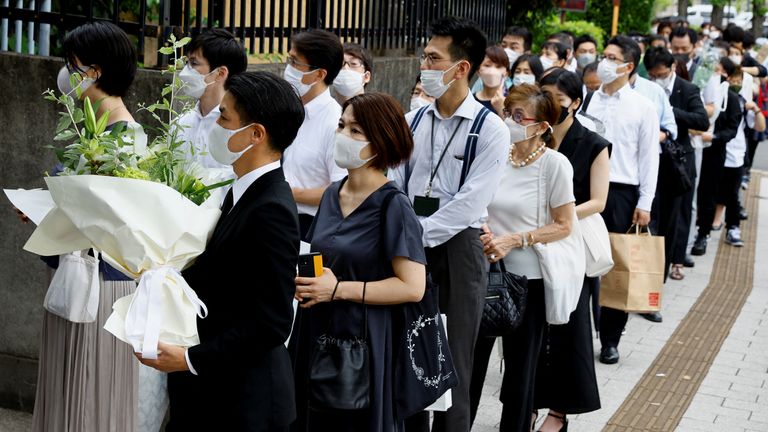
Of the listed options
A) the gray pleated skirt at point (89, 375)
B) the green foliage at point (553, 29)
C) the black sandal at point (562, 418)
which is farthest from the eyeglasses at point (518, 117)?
the green foliage at point (553, 29)

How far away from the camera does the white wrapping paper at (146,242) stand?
334cm

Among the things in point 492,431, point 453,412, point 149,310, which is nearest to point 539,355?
point 492,431

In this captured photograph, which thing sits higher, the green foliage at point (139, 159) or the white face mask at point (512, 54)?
the white face mask at point (512, 54)

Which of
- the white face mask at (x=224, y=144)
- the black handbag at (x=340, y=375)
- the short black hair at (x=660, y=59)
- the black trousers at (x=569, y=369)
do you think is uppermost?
the short black hair at (x=660, y=59)

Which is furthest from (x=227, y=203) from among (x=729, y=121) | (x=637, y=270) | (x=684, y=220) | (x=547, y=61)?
(x=729, y=121)

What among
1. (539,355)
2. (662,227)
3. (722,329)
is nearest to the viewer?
(539,355)

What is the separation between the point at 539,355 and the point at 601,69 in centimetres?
285

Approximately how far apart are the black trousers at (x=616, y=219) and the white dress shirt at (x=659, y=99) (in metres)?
1.32

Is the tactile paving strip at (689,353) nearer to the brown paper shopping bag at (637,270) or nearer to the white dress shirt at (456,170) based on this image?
the brown paper shopping bag at (637,270)

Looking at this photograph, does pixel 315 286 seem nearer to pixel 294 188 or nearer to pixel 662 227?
pixel 294 188

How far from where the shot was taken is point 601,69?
8.45 m

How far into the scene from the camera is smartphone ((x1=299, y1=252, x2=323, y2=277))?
423 centimetres

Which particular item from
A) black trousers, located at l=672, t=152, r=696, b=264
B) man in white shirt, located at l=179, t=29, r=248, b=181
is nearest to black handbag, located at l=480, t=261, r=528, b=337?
man in white shirt, located at l=179, t=29, r=248, b=181

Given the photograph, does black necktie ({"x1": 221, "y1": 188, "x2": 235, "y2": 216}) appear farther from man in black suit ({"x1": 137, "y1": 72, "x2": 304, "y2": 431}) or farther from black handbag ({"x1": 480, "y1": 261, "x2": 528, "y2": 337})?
black handbag ({"x1": 480, "y1": 261, "x2": 528, "y2": 337})
